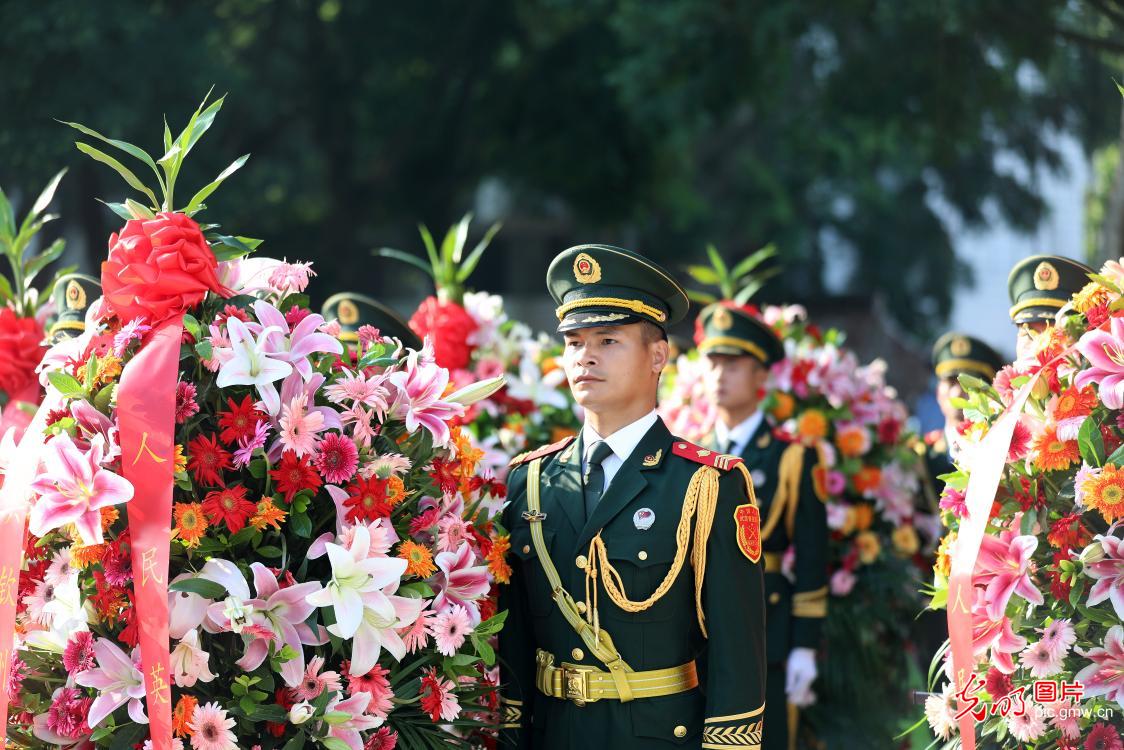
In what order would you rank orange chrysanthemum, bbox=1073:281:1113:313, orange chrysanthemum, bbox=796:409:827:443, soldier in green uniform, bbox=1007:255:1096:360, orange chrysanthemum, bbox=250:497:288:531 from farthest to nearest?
orange chrysanthemum, bbox=796:409:827:443
soldier in green uniform, bbox=1007:255:1096:360
orange chrysanthemum, bbox=1073:281:1113:313
orange chrysanthemum, bbox=250:497:288:531

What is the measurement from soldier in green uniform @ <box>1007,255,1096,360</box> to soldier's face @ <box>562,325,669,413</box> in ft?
5.17

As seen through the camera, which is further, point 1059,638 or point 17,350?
point 17,350

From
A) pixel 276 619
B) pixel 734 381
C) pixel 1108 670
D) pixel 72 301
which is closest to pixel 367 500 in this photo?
pixel 276 619

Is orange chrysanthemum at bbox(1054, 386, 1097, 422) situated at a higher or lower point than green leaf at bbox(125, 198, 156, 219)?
lower

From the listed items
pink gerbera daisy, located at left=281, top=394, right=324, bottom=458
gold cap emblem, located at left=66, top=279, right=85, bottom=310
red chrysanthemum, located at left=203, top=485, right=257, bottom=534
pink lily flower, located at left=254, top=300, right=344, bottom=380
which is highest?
gold cap emblem, located at left=66, top=279, right=85, bottom=310

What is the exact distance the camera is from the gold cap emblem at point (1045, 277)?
484cm

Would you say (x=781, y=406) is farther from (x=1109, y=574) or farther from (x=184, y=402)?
(x=184, y=402)

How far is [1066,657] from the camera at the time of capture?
12.0ft

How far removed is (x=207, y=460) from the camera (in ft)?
10.6

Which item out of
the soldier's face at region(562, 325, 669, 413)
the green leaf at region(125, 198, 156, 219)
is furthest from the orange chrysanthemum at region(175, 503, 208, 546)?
the soldier's face at region(562, 325, 669, 413)

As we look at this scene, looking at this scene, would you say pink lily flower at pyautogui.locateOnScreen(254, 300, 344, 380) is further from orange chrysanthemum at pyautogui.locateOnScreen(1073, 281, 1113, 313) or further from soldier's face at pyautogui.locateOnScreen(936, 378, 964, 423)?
soldier's face at pyautogui.locateOnScreen(936, 378, 964, 423)

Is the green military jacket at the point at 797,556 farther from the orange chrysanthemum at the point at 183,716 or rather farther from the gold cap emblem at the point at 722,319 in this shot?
the orange chrysanthemum at the point at 183,716

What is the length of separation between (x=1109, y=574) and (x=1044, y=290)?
1559 millimetres

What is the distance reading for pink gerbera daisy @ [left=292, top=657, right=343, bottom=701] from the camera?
10.6 ft
